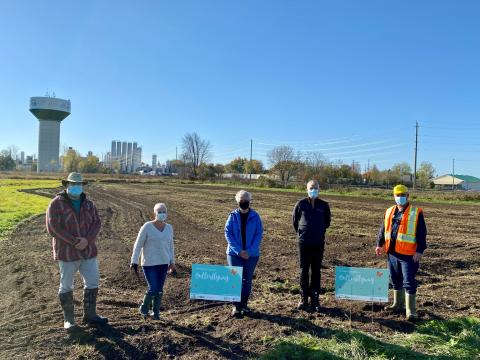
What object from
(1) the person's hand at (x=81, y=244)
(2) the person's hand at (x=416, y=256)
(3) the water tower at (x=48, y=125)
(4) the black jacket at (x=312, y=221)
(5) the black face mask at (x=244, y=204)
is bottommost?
(2) the person's hand at (x=416, y=256)

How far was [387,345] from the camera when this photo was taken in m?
5.38

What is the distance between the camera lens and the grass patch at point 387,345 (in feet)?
16.6

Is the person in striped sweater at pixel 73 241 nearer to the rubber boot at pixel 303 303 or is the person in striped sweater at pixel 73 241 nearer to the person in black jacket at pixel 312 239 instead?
the rubber boot at pixel 303 303

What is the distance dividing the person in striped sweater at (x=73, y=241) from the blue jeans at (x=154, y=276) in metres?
0.70

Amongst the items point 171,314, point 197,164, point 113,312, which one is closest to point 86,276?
point 113,312

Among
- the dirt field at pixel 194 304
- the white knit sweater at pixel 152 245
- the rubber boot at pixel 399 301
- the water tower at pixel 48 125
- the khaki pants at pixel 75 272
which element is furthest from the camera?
the water tower at pixel 48 125

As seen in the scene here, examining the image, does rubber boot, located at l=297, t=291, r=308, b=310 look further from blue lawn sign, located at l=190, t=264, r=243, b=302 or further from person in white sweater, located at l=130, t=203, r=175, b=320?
person in white sweater, located at l=130, t=203, r=175, b=320

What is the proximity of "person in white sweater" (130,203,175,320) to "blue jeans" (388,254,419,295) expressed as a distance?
3454mm

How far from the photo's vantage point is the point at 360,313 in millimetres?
6723

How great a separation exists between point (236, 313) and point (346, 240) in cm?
836

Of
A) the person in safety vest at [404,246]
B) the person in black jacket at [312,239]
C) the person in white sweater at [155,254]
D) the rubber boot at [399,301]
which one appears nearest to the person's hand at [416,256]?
the person in safety vest at [404,246]

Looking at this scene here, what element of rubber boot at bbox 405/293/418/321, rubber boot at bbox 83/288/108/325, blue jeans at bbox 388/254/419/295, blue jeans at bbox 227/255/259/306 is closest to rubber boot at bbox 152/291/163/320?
rubber boot at bbox 83/288/108/325

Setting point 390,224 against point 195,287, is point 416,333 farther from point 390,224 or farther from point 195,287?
point 195,287

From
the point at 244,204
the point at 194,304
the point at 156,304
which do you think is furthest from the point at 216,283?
the point at 244,204
